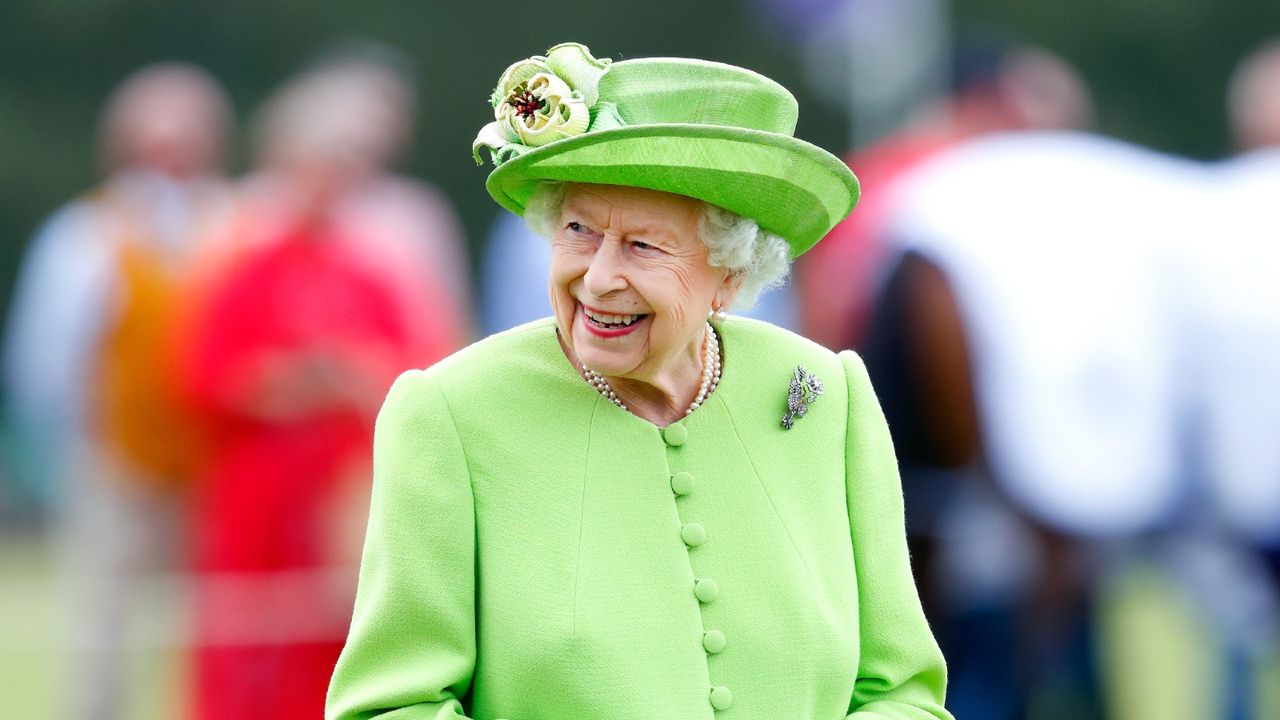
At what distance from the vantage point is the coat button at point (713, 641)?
287 centimetres

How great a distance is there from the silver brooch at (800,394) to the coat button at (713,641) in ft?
1.12

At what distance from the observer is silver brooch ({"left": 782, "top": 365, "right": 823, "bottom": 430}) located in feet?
10.00

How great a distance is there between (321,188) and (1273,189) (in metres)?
3.16

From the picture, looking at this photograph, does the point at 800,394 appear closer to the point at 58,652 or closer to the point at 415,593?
the point at 415,593

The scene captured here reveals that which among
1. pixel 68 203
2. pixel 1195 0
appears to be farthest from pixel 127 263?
pixel 1195 0

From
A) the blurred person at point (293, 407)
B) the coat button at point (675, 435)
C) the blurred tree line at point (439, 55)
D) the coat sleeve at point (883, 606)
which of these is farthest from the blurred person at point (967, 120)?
→ the blurred tree line at point (439, 55)

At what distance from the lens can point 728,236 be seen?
2.92 m

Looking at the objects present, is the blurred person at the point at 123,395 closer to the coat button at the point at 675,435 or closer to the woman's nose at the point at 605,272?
the coat button at the point at 675,435

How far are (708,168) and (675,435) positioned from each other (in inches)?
16.2

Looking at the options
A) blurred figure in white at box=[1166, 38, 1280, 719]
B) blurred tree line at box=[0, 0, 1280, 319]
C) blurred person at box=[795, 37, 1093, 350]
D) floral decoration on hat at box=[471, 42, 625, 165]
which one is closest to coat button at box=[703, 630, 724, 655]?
floral decoration on hat at box=[471, 42, 625, 165]

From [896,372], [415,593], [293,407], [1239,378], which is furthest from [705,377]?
[293,407]

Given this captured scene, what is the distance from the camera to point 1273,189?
22.0 ft

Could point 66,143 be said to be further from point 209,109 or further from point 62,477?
point 209,109

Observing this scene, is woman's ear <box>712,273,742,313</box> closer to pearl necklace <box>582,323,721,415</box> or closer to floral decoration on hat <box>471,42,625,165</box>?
pearl necklace <box>582,323,721,415</box>
